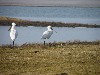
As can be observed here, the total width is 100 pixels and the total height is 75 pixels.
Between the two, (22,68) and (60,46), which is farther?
(60,46)

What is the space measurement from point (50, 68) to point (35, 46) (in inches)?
209

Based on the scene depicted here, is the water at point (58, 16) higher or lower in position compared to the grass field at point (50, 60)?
higher

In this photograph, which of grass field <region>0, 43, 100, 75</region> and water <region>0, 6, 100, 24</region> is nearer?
grass field <region>0, 43, 100, 75</region>

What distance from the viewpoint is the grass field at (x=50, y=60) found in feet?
49.9

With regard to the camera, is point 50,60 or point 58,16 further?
point 58,16

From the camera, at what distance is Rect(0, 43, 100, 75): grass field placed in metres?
15.2

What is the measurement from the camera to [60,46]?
20891mm

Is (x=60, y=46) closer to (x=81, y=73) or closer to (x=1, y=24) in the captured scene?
(x=81, y=73)

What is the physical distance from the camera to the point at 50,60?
17.0 metres

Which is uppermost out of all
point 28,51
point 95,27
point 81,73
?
point 95,27

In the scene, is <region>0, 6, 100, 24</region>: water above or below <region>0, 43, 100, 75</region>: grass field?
above

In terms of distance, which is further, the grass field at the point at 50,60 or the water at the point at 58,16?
the water at the point at 58,16

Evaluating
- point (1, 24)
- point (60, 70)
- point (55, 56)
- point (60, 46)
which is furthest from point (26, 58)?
point (1, 24)

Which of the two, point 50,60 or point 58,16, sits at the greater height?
point 58,16
